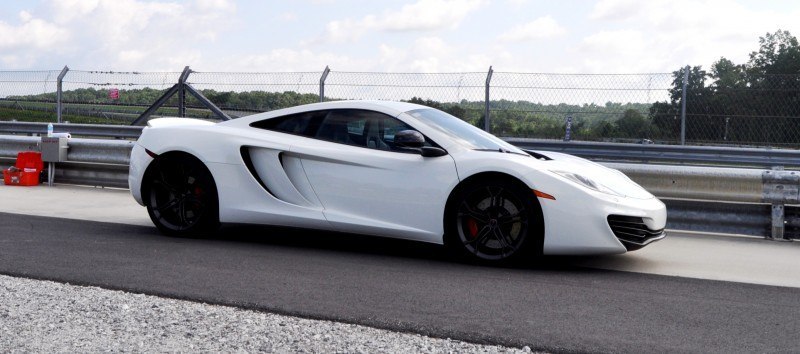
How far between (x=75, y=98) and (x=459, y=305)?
43.4ft

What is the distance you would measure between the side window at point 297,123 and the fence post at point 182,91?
315 inches

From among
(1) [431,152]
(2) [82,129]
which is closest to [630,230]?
(1) [431,152]

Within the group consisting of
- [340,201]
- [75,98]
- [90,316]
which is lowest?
[90,316]

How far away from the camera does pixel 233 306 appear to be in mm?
4852

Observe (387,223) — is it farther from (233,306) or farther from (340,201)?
(233,306)

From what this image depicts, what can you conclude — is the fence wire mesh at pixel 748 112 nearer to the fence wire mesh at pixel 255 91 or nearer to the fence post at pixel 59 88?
the fence wire mesh at pixel 255 91

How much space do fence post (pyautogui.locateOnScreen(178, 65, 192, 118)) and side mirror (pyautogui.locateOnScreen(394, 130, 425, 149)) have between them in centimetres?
902

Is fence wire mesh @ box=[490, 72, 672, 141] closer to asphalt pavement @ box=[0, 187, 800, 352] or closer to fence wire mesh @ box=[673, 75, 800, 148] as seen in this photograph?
fence wire mesh @ box=[673, 75, 800, 148]

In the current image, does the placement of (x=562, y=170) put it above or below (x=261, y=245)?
above

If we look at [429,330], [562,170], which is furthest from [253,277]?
[562,170]

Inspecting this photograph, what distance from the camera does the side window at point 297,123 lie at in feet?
22.7

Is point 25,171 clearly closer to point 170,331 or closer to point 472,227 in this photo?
point 472,227

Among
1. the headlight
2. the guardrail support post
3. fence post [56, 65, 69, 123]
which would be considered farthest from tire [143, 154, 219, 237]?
fence post [56, 65, 69, 123]

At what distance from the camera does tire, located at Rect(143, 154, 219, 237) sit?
23.4ft
